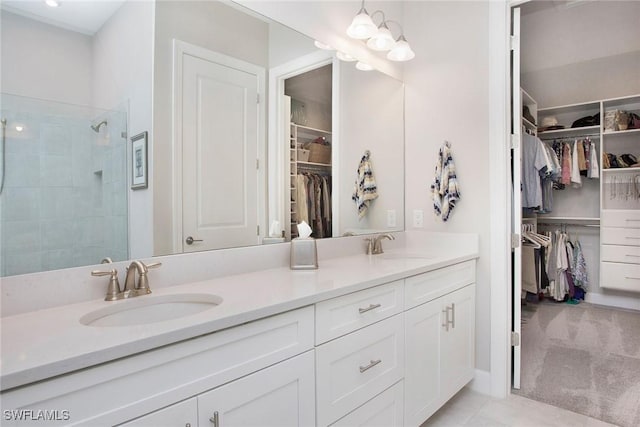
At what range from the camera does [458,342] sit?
6.73ft

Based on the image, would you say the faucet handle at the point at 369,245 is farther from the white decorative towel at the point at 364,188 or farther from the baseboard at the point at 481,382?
the baseboard at the point at 481,382

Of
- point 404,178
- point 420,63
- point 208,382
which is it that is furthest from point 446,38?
point 208,382

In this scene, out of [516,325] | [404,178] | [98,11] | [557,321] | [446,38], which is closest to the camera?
[98,11]

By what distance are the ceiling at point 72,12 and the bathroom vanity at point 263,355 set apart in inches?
35.0

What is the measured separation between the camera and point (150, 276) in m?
1.30

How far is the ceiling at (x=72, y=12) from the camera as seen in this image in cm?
109

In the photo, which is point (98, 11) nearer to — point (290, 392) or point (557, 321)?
point (290, 392)

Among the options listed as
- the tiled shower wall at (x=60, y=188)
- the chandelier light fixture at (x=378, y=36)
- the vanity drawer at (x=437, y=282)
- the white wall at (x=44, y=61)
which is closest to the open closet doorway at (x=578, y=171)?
the vanity drawer at (x=437, y=282)

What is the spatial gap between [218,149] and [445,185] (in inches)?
58.9

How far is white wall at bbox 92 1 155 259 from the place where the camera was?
124 centimetres

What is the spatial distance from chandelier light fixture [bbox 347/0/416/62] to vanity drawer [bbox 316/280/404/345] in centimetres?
148

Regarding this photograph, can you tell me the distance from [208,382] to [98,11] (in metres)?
1.25

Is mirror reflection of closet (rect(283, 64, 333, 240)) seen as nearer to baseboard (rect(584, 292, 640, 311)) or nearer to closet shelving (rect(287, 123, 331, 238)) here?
closet shelving (rect(287, 123, 331, 238))

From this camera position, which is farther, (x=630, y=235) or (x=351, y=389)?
(x=630, y=235)
